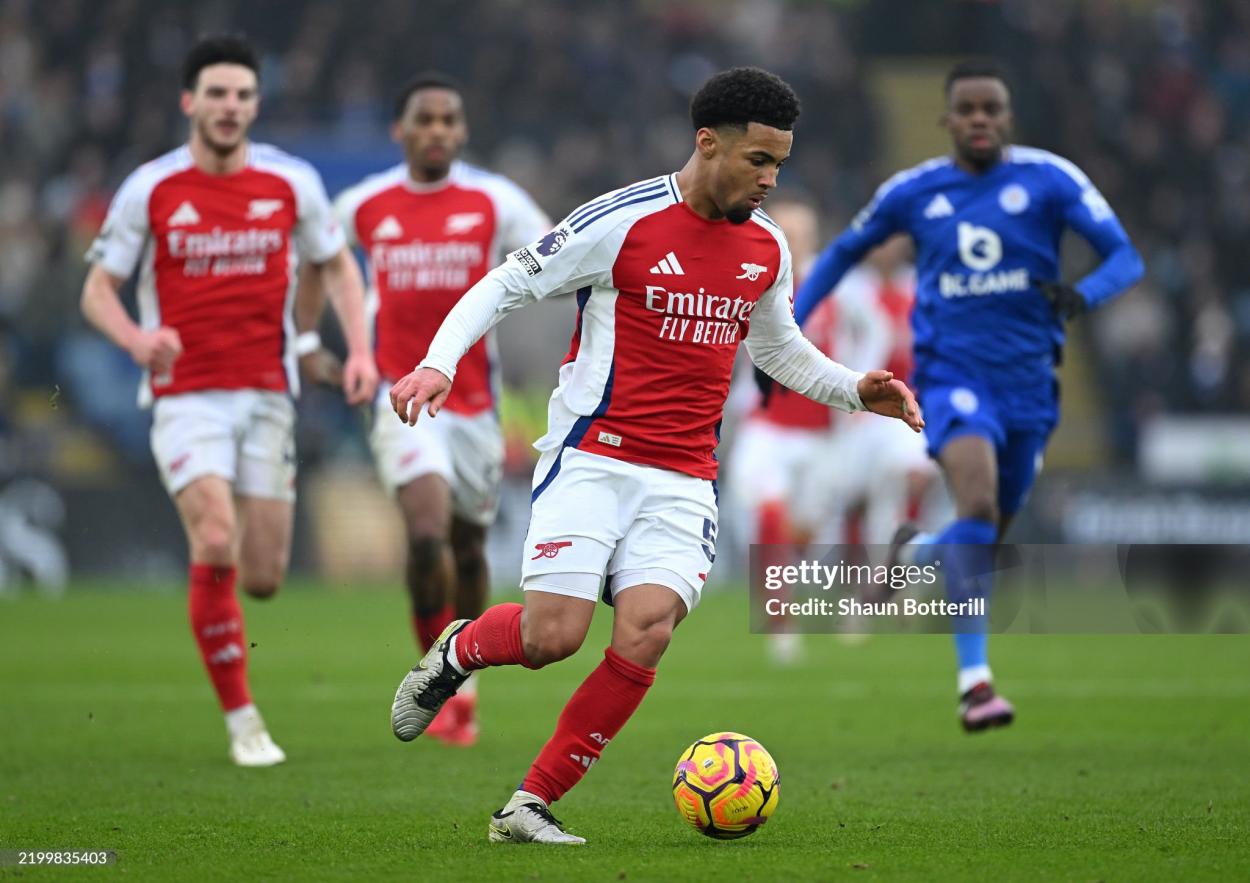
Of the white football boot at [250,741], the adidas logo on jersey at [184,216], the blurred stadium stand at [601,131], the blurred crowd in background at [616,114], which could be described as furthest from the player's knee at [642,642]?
the blurred crowd in background at [616,114]

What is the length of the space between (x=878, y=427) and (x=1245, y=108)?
14.0 m

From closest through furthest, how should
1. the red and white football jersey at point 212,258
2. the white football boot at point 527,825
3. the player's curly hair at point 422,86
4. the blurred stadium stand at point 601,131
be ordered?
the white football boot at point 527,825, the red and white football jersey at point 212,258, the player's curly hair at point 422,86, the blurred stadium stand at point 601,131

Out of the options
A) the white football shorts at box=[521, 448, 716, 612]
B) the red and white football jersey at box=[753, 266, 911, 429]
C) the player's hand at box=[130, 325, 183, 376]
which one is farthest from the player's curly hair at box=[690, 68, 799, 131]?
the red and white football jersey at box=[753, 266, 911, 429]

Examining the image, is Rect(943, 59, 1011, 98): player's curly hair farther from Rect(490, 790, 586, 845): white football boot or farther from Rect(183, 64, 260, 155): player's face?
Rect(490, 790, 586, 845): white football boot

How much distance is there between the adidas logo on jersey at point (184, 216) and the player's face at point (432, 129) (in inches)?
53.8

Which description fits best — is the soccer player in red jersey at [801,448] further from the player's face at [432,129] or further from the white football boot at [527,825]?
the white football boot at [527,825]

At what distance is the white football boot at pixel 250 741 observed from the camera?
7.92m

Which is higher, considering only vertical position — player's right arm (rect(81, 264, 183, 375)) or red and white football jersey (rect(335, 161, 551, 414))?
red and white football jersey (rect(335, 161, 551, 414))

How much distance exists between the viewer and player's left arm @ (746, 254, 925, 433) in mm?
6070

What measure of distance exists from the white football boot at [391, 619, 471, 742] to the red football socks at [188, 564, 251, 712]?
7.75 feet

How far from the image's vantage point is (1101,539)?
19203 mm

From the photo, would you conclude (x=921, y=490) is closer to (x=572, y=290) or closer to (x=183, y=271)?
(x=183, y=271)

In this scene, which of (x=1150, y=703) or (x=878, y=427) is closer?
(x=1150, y=703)

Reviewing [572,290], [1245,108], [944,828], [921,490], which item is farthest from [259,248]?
[1245,108]
